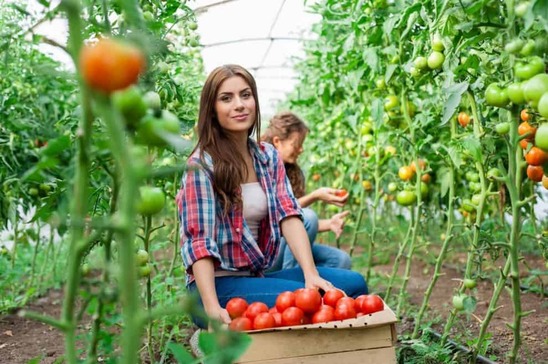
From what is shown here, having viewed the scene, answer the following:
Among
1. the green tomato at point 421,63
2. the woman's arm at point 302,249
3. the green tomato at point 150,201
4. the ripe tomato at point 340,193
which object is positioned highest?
the green tomato at point 421,63

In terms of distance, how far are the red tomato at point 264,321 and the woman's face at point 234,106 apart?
2.52 ft

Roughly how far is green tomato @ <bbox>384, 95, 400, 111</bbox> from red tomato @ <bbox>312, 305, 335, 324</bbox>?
4.64ft

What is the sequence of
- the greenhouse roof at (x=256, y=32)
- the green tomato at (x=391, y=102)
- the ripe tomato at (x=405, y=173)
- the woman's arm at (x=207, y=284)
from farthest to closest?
the greenhouse roof at (x=256, y=32), the ripe tomato at (x=405, y=173), the green tomato at (x=391, y=102), the woman's arm at (x=207, y=284)

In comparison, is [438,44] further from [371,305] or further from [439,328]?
[439,328]

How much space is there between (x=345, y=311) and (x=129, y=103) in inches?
48.1

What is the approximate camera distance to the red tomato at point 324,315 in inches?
71.8

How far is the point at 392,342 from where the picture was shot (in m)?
1.84

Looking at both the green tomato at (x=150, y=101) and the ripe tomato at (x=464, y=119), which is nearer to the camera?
the green tomato at (x=150, y=101)

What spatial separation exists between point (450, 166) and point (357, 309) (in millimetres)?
953

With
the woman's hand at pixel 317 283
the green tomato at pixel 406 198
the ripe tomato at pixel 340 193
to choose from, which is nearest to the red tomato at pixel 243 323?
the woman's hand at pixel 317 283

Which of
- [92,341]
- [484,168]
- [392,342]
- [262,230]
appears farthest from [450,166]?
[92,341]

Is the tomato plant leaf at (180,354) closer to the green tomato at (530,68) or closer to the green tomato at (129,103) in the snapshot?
the green tomato at (129,103)

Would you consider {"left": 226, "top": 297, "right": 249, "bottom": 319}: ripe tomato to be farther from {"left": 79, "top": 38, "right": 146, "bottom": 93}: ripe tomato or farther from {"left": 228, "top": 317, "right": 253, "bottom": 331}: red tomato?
{"left": 79, "top": 38, "right": 146, "bottom": 93}: ripe tomato

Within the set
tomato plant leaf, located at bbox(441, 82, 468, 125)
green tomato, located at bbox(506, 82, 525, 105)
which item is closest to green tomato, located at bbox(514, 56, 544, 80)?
green tomato, located at bbox(506, 82, 525, 105)
